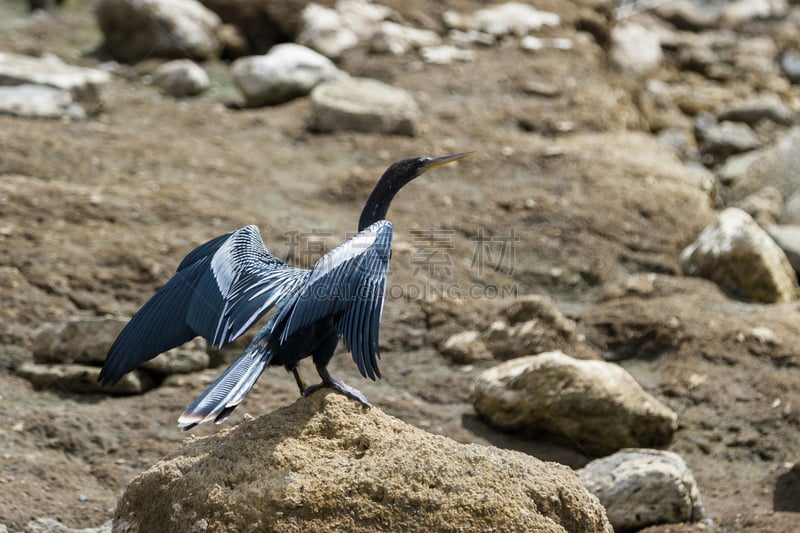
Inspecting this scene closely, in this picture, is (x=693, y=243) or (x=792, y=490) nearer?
(x=792, y=490)

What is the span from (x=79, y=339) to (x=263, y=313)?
2576mm

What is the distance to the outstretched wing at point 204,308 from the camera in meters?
4.32

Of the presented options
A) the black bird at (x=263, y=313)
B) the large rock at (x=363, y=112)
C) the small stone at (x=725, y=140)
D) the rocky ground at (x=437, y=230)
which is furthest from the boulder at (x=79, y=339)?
the small stone at (x=725, y=140)

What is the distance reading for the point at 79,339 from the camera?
21.0 ft

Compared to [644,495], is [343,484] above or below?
above

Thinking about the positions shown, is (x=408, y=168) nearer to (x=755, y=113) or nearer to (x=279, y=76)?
(x=279, y=76)

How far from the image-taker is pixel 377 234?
14.3 feet

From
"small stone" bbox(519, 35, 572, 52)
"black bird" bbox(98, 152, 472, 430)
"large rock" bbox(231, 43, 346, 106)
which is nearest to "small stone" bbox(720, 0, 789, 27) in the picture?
"small stone" bbox(519, 35, 572, 52)

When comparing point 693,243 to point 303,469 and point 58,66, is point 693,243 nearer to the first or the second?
point 303,469

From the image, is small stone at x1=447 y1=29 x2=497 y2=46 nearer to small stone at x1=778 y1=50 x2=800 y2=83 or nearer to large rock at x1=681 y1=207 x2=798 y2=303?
small stone at x1=778 y1=50 x2=800 y2=83

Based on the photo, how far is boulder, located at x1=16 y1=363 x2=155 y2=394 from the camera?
6320mm

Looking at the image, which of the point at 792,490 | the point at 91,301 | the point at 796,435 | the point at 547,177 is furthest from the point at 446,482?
the point at 547,177

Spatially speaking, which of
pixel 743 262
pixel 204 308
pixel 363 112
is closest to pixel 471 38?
pixel 363 112

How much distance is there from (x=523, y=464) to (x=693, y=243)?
538 centimetres
